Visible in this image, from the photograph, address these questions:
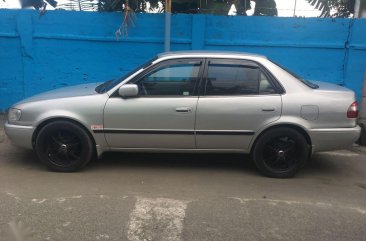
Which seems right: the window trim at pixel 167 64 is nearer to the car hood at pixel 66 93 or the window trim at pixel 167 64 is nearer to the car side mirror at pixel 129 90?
the car side mirror at pixel 129 90

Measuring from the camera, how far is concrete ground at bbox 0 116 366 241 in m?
3.92

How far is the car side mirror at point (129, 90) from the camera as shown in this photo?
17.1 feet

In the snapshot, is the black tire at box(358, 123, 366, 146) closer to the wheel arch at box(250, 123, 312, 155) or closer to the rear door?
the wheel arch at box(250, 123, 312, 155)

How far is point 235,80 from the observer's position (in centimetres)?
537

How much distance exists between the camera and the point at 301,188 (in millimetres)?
5078

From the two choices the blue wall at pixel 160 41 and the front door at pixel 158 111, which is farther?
the blue wall at pixel 160 41

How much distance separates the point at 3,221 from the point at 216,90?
2769 mm

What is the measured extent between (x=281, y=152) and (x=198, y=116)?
3.63ft

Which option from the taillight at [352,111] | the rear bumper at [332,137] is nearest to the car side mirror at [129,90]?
the rear bumper at [332,137]

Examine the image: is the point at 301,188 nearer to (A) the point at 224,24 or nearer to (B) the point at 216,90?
(B) the point at 216,90

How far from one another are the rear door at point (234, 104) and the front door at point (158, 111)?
0.49 feet

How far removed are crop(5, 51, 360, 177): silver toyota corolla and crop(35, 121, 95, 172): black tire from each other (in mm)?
12

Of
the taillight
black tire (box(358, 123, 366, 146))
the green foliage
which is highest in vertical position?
the green foliage

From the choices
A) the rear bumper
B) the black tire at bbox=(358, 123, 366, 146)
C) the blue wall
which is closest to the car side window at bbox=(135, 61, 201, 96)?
the rear bumper
